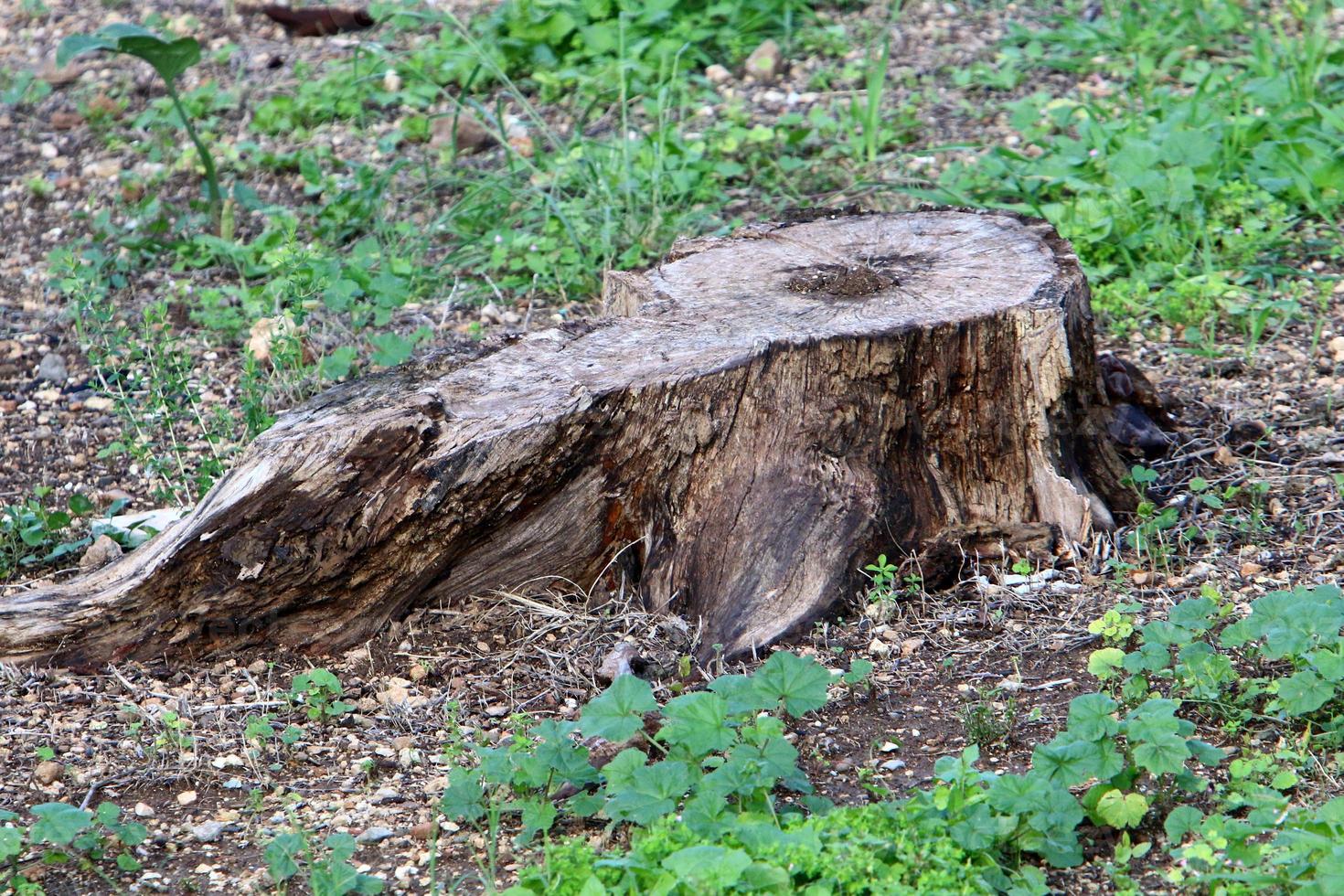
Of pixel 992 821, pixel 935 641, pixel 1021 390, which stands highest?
pixel 1021 390

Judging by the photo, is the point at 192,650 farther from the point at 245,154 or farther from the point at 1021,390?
the point at 245,154

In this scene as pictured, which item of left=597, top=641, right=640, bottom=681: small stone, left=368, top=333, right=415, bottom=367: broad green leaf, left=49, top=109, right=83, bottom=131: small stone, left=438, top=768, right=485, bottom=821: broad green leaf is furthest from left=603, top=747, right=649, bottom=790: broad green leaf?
left=49, top=109, right=83, bottom=131: small stone

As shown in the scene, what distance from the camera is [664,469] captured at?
289 cm

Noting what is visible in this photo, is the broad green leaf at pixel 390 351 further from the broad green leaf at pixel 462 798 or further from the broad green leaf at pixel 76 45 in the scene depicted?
the broad green leaf at pixel 462 798

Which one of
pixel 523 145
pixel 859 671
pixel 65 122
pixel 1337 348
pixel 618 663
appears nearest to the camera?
pixel 859 671

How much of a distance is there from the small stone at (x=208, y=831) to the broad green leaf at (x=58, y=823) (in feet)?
0.63

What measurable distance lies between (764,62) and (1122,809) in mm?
4337

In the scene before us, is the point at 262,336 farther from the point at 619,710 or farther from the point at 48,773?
the point at 619,710

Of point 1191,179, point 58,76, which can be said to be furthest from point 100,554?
point 58,76

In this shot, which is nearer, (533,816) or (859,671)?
(533,816)

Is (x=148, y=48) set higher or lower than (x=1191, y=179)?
higher

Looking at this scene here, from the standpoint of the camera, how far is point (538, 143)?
5.52 m

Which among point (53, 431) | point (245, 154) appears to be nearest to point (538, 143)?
point (245, 154)

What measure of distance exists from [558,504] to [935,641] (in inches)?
32.3
